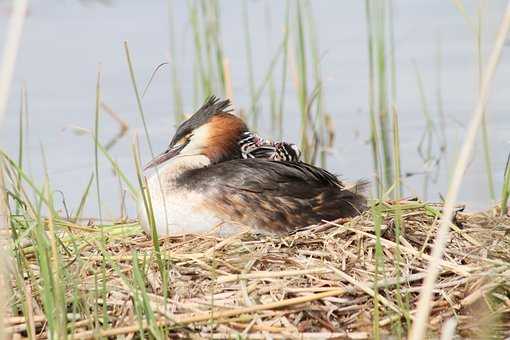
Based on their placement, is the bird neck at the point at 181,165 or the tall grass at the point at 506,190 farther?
the bird neck at the point at 181,165

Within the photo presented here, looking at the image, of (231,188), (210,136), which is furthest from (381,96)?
(231,188)

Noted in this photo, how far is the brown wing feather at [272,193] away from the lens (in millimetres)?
5672

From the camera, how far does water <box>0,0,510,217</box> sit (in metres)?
8.18

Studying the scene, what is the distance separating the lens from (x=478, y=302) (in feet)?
15.3

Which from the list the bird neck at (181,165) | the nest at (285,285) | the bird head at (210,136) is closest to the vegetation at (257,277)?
the nest at (285,285)

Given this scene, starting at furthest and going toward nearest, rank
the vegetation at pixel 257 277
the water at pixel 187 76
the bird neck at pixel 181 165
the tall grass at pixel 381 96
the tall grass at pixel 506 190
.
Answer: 1. the water at pixel 187 76
2. the tall grass at pixel 381 96
3. the bird neck at pixel 181 165
4. the tall grass at pixel 506 190
5. the vegetation at pixel 257 277

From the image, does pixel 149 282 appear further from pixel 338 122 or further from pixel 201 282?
pixel 338 122

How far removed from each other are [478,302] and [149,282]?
1.37 meters

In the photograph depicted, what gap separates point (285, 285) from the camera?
4801 mm

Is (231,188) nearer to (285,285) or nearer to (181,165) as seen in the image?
(181,165)

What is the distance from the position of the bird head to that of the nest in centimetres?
81

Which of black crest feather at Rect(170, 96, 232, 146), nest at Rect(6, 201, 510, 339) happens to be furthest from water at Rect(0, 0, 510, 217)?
nest at Rect(6, 201, 510, 339)

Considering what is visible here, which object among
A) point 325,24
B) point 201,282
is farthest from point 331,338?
point 325,24

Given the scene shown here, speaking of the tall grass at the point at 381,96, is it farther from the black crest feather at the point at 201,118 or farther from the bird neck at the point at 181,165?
the bird neck at the point at 181,165
